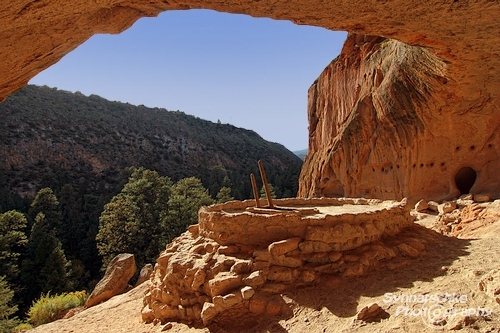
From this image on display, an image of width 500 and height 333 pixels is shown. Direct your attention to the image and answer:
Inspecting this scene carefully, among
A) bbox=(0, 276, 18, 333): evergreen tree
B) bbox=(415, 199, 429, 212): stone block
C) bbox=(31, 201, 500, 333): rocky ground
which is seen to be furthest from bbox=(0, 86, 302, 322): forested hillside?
bbox=(31, 201, 500, 333): rocky ground

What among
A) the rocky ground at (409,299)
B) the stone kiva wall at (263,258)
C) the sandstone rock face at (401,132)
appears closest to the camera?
the rocky ground at (409,299)

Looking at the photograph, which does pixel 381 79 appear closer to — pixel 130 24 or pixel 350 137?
pixel 350 137

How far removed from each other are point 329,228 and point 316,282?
0.85 m

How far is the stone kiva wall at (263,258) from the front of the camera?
5.12 metres

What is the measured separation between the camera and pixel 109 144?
4744 centimetres

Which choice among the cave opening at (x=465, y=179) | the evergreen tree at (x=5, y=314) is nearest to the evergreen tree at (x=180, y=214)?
the evergreen tree at (x=5, y=314)

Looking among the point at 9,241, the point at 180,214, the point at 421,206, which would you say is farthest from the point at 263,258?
the point at 9,241

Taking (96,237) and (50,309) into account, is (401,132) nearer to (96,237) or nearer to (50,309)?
(50,309)

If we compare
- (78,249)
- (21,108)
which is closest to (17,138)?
(21,108)

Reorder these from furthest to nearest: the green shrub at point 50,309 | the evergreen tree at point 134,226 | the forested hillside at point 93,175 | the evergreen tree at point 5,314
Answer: the forested hillside at point 93,175
the evergreen tree at point 134,226
the evergreen tree at point 5,314
the green shrub at point 50,309

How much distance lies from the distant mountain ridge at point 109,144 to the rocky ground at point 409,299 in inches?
1194

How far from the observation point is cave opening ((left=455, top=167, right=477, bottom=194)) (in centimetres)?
1261

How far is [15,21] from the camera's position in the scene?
3.71 m

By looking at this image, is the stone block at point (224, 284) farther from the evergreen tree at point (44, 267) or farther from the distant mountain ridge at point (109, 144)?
the distant mountain ridge at point (109, 144)
